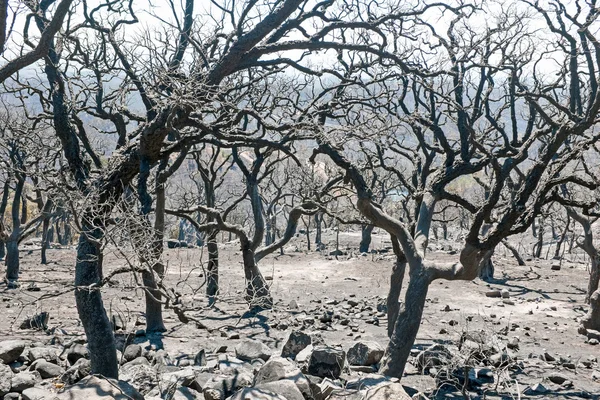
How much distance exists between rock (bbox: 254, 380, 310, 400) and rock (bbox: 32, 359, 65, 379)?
10.1 ft

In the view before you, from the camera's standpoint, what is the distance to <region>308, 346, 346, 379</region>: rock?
7516 mm

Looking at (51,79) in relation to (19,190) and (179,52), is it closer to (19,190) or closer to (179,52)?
(179,52)

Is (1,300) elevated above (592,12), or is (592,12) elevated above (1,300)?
(592,12)

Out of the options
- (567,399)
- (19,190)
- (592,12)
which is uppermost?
(592,12)

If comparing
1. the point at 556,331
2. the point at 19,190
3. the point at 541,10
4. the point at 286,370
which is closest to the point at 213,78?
the point at 286,370

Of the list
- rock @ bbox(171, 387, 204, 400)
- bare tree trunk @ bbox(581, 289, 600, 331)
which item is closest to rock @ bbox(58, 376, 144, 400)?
rock @ bbox(171, 387, 204, 400)

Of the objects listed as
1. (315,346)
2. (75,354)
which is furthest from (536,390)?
(75,354)

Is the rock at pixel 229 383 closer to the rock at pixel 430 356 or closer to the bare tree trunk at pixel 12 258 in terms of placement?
the rock at pixel 430 356

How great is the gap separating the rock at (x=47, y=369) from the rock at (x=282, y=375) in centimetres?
262

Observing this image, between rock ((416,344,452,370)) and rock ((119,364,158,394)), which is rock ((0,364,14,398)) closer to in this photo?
rock ((119,364,158,394))

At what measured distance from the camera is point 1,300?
546 inches

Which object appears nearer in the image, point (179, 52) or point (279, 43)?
point (279, 43)

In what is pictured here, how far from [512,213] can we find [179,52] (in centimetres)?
563

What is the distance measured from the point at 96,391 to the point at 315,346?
15.3 feet
